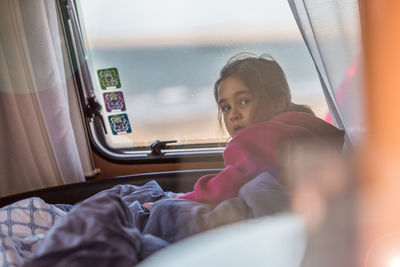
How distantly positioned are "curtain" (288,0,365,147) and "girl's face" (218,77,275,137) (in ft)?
1.32

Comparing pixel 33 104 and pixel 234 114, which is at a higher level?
pixel 33 104

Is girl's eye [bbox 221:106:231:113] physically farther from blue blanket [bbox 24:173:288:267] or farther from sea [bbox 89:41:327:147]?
blue blanket [bbox 24:173:288:267]

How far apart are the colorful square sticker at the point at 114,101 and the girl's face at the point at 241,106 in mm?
713

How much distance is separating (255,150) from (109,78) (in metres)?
1.16

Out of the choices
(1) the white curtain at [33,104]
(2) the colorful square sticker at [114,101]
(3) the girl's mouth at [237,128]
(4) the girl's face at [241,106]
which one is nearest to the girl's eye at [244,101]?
(4) the girl's face at [241,106]

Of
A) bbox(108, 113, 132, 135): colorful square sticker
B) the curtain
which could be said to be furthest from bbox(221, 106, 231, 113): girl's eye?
bbox(108, 113, 132, 135): colorful square sticker

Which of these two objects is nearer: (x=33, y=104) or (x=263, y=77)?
(x=263, y=77)

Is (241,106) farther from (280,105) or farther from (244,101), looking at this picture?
(280,105)

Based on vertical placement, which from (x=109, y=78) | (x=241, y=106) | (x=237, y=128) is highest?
(x=109, y=78)

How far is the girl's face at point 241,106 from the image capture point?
1.66 metres

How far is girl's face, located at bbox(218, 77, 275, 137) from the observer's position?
166 centimetres

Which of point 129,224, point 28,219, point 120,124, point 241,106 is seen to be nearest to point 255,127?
point 241,106

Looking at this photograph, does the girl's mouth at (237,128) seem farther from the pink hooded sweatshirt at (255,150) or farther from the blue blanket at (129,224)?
the blue blanket at (129,224)

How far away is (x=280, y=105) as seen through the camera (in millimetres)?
1697
